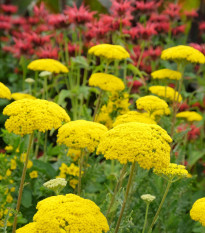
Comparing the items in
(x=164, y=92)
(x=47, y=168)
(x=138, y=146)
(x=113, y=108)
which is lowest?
(x=47, y=168)

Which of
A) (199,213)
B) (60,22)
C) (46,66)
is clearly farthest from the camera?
(60,22)

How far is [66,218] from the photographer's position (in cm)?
96

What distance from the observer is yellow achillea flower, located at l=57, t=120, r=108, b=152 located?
1223 mm

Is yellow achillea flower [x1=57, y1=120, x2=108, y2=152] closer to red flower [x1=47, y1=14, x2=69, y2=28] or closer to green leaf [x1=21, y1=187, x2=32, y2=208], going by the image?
green leaf [x1=21, y1=187, x2=32, y2=208]

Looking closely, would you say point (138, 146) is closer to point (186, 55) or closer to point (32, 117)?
point (32, 117)

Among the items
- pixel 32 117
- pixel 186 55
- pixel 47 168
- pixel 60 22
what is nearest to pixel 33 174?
pixel 47 168

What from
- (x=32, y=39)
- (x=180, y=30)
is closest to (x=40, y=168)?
(x=32, y=39)

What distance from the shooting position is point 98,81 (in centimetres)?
174

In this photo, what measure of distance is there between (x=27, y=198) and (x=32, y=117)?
2.06 feet

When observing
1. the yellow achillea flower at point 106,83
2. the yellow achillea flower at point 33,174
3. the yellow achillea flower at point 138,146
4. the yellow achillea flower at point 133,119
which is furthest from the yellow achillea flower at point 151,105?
the yellow achillea flower at point 33,174

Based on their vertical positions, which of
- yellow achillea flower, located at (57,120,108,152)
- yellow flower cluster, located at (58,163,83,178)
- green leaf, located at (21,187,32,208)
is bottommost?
green leaf, located at (21,187,32,208)

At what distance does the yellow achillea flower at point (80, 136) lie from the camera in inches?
48.1

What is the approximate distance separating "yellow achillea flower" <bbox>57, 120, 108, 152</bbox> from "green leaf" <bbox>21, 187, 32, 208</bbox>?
516 millimetres

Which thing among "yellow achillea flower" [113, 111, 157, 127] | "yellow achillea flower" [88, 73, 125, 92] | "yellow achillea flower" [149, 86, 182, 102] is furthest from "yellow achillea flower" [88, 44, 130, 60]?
"yellow achillea flower" [113, 111, 157, 127]
